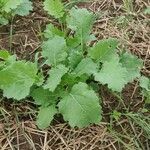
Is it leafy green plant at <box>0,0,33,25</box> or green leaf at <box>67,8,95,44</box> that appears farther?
leafy green plant at <box>0,0,33,25</box>

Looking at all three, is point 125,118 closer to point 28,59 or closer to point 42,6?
point 28,59

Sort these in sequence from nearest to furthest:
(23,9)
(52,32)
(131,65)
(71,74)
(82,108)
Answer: (82,108), (71,74), (131,65), (52,32), (23,9)

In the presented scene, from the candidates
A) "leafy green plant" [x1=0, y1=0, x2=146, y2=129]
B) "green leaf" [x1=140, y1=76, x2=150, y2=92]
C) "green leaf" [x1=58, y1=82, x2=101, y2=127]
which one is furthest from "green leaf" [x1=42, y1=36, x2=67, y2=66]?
"green leaf" [x1=140, y1=76, x2=150, y2=92]

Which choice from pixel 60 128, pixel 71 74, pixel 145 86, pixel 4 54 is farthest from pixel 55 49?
pixel 145 86

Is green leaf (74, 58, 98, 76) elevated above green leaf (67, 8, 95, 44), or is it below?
below

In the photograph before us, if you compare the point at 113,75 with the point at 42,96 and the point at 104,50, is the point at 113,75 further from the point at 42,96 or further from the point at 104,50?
the point at 42,96

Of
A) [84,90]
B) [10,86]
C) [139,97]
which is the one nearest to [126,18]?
[139,97]

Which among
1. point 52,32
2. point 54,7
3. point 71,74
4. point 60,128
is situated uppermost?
point 54,7

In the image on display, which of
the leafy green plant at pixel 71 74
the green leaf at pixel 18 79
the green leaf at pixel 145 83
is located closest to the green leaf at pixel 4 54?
the leafy green plant at pixel 71 74

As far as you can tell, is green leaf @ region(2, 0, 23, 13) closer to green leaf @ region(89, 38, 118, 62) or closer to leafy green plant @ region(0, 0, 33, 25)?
leafy green plant @ region(0, 0, 33, 25)
